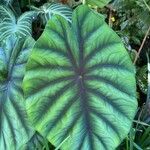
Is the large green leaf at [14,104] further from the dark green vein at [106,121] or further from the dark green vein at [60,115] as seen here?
the dark green vein at [106,121]

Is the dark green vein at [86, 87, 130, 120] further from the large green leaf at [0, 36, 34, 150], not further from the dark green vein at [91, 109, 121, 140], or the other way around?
the large green leaf at [0, 36, 34, 150]

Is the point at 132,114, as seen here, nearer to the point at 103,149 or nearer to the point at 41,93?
the point at 103,149

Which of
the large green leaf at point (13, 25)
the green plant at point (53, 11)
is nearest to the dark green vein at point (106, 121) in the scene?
the large green leaf at point (13, 25)

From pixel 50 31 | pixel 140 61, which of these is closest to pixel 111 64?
pixel 50 31

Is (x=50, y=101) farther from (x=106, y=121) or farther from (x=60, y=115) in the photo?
(x=106, y=121)

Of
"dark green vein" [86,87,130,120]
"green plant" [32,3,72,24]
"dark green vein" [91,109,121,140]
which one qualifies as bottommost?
"dark green vein" [91,109,121,140]

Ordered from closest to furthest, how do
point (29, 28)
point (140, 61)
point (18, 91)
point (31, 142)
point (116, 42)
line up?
1. point (116, 42)
2. point (18, 91)
3. point (31, 142)
4. point (29, 28)
5. point (140, 61)

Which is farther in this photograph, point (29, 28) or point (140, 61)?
point (140, 61)

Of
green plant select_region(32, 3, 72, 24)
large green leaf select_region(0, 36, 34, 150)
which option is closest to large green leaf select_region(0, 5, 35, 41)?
green plant select_region(32, 3, 72, 24)
